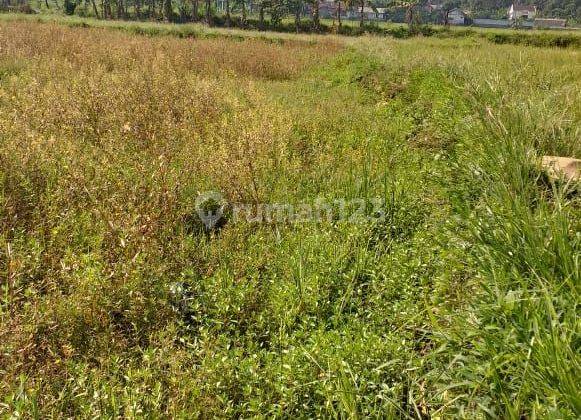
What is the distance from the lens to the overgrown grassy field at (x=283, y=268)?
192 cm

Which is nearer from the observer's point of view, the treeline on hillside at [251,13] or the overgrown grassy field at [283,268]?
the overgrown grassy field at [283,268]

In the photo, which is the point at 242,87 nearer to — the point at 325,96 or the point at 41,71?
the point at 325,96

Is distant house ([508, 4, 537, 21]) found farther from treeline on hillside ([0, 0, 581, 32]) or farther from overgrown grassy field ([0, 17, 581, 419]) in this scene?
overgrown grassy field ([0, 17, 581, 419])

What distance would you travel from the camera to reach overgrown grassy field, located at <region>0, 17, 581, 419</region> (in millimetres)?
1918

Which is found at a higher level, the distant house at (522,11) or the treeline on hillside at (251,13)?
the distant house at (522,11)

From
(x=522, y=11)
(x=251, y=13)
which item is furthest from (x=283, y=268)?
(x=522, y=11)

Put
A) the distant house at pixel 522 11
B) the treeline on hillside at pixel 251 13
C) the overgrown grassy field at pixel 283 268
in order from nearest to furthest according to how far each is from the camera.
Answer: the overgrown grassy field at pixel 283 268
the treeline on hillside at pixel 251 13
the distant house at pixel 522 11

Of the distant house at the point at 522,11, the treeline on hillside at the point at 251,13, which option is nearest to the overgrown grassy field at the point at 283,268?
the treeline on hillside at the point at 251,13

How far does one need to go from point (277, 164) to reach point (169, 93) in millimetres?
2919

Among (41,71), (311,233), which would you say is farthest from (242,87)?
(311,233)

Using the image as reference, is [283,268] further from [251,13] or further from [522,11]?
[522,11]

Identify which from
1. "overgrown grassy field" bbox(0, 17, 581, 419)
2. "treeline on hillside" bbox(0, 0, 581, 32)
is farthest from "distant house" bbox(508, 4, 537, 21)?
"overgrown grassy field" bbox(0, 17, 581, 419)

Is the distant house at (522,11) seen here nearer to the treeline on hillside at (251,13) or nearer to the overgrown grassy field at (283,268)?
the treeline on hillside at (251,13)

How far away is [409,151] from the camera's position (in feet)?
17.3
